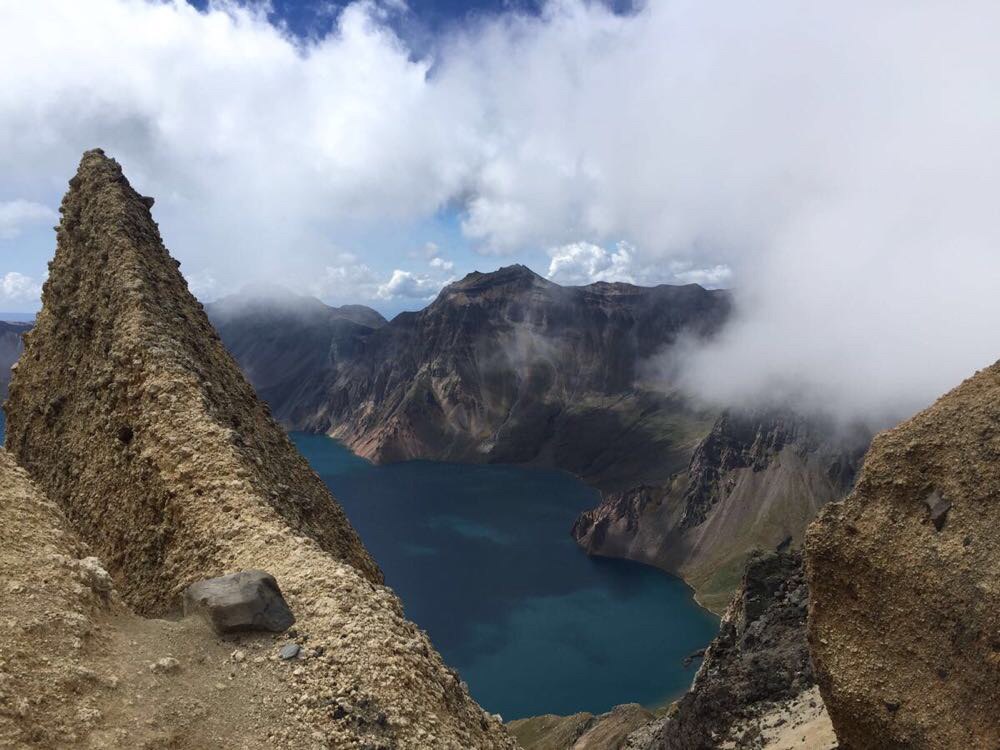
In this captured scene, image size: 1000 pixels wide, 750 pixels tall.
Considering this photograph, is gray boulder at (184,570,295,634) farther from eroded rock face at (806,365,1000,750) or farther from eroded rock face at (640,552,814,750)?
eroded rock face at (640,552,814,750)

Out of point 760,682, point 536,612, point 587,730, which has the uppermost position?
point 760,682

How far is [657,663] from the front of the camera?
4277 inches

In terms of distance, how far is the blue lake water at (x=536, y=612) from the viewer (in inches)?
3942

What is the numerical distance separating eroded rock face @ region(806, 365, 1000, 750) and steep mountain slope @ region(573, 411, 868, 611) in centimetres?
13278

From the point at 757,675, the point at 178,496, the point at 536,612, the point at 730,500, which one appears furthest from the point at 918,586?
the point at 730,500

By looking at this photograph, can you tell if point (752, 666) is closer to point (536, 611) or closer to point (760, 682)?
point (760, 682)

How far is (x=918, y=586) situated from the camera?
22.0 meters

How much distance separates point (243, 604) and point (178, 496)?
6160 millimetres

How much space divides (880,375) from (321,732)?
20224 cm

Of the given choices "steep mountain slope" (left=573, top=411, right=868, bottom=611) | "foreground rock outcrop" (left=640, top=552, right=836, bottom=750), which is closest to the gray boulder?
"foreground rock outcrop" (left=640, top=552, right=836, bottom=750)

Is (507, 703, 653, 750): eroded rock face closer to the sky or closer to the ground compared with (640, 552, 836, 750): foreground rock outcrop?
closer to the ground

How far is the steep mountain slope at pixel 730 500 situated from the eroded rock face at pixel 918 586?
5228 inches

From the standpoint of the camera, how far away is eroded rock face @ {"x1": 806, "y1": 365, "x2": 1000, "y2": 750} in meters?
20.4

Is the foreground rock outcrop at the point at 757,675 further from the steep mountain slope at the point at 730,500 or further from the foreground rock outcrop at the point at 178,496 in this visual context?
the steep mountain slope at the point at 730,500
